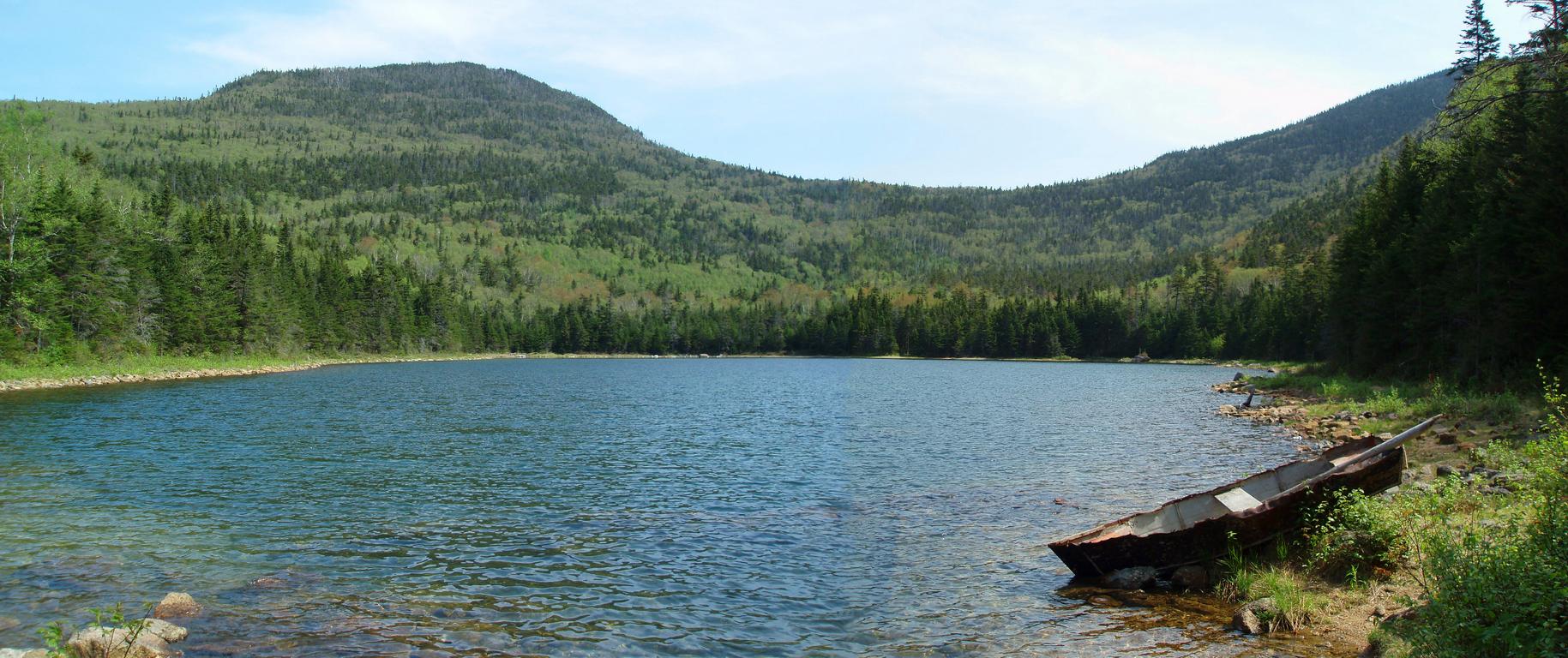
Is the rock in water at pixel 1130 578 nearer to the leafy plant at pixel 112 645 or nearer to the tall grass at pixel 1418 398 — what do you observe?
the leafy plant at pixel 112 645

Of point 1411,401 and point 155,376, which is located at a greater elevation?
point 155,376

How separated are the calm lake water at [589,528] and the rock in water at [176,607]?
1.24ft

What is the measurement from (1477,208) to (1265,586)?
1679 inches

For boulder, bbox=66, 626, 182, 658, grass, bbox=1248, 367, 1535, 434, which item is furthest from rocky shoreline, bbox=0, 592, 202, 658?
grass, bbox=1248, 367, 1535, 434

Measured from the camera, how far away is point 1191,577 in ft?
55.5

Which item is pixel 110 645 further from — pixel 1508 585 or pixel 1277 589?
pixel 1277 589

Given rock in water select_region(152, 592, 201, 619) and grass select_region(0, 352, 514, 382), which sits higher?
grass select_region(0, 352, 514, 382)

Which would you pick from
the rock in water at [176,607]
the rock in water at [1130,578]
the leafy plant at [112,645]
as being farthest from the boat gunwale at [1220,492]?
the rock in water at [176,607]

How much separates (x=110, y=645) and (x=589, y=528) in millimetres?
11586

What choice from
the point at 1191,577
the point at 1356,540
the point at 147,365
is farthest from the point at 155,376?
the point at 1356,540

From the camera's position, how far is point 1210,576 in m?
17.0

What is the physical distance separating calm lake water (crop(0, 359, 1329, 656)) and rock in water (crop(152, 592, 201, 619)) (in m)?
0.38

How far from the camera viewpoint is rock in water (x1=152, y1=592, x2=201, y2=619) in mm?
14805

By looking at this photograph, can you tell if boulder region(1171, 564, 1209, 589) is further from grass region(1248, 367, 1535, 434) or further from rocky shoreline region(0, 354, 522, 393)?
rocky shoreline region(0, 354, 522, 393)
